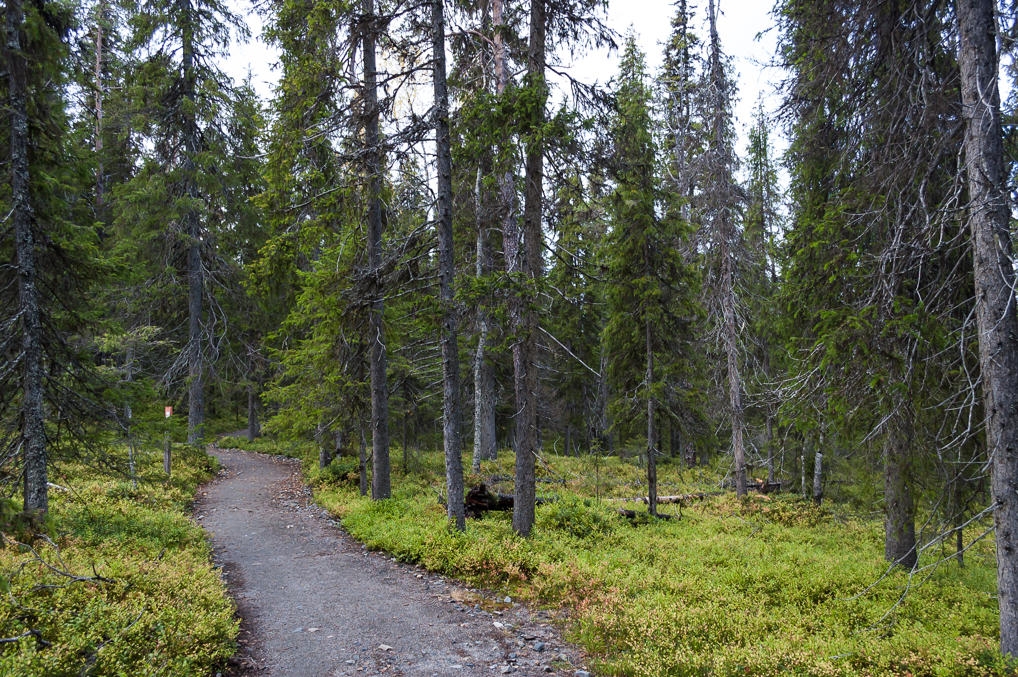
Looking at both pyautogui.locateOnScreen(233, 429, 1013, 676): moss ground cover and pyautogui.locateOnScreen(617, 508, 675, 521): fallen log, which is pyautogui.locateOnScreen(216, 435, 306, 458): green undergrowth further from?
pyautogui.locateOnScreen(617, 508, 675, 521): fallen log

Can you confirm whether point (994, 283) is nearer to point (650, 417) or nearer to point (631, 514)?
point (650, 417)

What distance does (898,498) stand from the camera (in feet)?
25.3

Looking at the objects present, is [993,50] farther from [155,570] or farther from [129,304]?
[129,304]

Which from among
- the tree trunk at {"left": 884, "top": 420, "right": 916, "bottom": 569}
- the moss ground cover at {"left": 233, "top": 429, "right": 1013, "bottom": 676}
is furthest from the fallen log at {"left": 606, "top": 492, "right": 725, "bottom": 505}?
the tree trunk at {"left": 884, "top": 420, "right": 916, "bottom": 569}

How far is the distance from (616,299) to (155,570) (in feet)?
40.2

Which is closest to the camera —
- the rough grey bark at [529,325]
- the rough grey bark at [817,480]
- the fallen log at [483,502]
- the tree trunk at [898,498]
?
the tree trunk at [898,498]

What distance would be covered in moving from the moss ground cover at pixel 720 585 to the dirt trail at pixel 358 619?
1.95 ft

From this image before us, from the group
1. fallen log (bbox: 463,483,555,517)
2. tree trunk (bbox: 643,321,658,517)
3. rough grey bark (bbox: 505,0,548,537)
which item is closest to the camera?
rough grey bark (bbox: 505,0,548,537)

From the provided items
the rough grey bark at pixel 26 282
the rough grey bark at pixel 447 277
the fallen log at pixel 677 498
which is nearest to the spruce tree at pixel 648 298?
the fallen log at pixel 677 498

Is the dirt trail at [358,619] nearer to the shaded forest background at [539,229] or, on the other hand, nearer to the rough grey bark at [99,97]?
the shaded forest background at [539,229]

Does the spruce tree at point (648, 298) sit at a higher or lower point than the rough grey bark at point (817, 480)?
higher

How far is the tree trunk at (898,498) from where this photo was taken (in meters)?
7.06

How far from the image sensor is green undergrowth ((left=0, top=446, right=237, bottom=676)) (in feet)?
15.3

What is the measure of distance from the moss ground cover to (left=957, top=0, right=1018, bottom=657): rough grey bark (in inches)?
41.4
